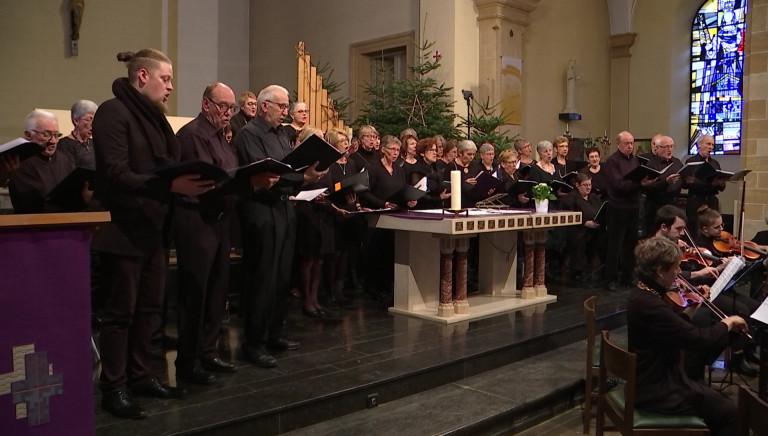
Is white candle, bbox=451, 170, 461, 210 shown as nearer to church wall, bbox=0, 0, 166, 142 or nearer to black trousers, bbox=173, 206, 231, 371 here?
black trousers, bbox=173, 206, 231, 371

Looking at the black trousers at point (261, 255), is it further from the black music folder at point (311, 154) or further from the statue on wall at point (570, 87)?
the statue on wall at point (570, 87)

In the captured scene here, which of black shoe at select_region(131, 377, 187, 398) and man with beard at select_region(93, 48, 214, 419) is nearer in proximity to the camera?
man with beard at select_region(93, 48, 214, 419)

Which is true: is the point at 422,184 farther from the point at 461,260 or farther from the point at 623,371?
the point at 623,371

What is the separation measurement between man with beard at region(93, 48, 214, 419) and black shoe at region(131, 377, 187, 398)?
174 mm

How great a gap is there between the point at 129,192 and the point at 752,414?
2.61 m

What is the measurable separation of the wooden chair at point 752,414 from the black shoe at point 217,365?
9.07ft

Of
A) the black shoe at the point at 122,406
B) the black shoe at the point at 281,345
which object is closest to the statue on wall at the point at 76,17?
the black shoe at the point at 281,345

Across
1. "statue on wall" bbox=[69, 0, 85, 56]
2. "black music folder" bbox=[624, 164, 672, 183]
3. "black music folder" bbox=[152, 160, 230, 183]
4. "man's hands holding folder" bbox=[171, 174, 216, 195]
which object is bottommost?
"man's hands holding folder" bbox=[171, 174, 216, 195]

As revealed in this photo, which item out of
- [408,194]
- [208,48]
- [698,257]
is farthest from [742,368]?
[208,48]

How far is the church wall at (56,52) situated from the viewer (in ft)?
30.5

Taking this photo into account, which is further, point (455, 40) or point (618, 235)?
point (455, 40)

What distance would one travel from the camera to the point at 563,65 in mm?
12422

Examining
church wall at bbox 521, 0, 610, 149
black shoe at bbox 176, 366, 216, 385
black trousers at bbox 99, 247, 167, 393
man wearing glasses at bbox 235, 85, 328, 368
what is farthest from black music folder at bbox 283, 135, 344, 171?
church wall at bbox 521, 0, 610, 149

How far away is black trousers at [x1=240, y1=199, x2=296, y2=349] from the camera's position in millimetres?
4188
